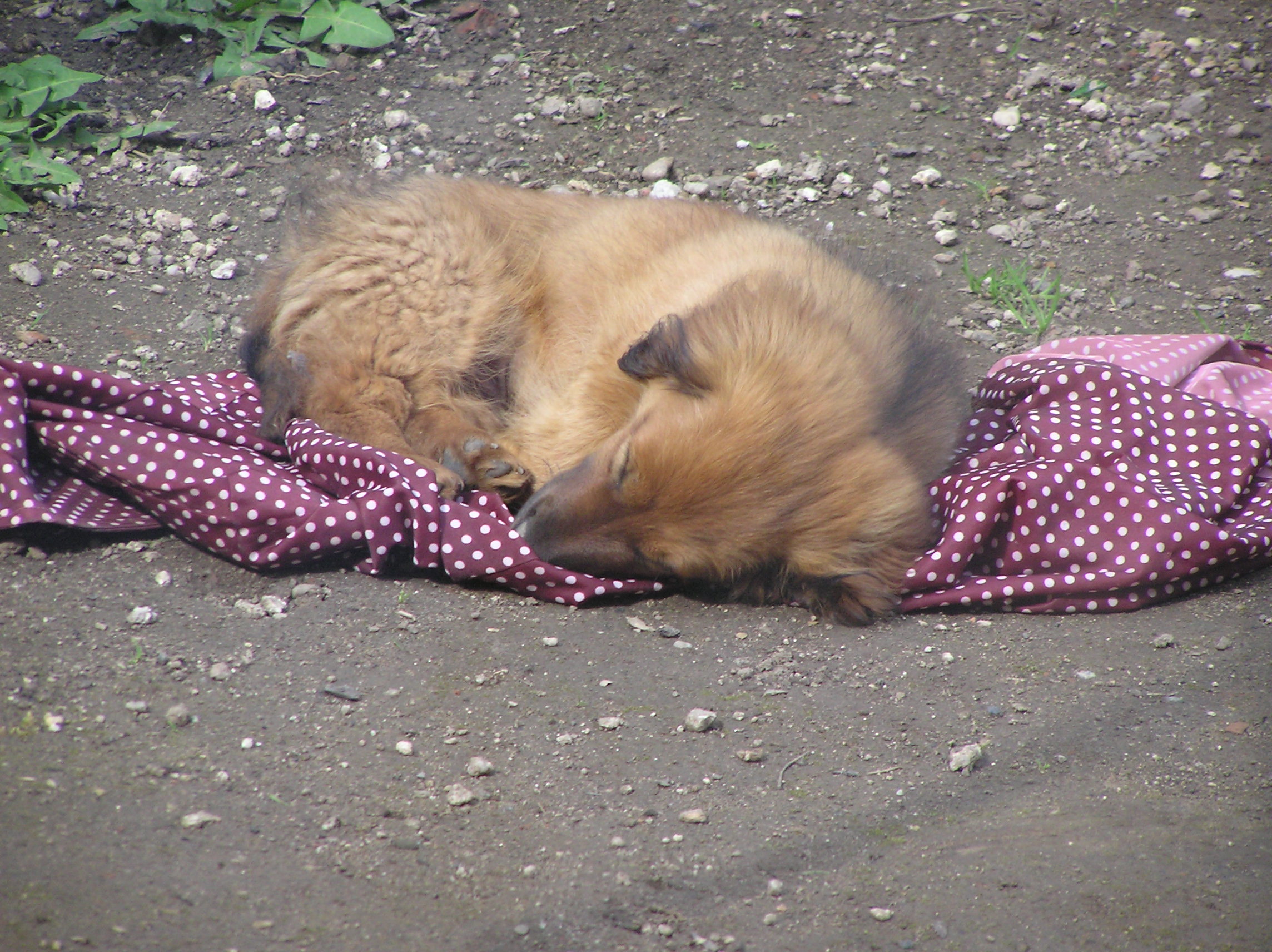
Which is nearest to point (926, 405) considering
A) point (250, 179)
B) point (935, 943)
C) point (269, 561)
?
point (935, 943)

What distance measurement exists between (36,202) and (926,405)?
4564 mm

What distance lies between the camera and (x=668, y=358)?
127 inches

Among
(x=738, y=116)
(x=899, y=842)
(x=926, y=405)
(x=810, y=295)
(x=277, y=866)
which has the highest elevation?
(x=738, y=116)

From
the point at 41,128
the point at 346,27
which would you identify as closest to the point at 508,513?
the point at 41,128

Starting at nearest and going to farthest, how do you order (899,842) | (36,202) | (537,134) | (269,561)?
1. (899,842)
2. (269,561)
3. (36,202)
4. (537,134)

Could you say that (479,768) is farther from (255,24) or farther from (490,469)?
(255,24)

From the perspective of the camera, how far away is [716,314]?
10.8 ft

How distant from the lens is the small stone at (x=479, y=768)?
2.47 meters

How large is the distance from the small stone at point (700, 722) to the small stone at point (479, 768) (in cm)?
56

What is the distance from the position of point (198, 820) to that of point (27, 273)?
3469 mm

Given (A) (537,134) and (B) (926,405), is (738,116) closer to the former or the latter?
(A) (537,134)

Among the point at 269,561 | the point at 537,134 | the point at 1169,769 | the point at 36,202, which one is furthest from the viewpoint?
the point at 537,134

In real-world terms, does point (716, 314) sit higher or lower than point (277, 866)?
higher

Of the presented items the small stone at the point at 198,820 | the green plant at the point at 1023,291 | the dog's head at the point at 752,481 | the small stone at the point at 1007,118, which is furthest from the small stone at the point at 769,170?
the small stone at the point at 198,820
